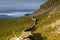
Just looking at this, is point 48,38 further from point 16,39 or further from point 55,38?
point 16,39

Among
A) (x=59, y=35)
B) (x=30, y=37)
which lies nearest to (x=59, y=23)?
(x=59, y=35)

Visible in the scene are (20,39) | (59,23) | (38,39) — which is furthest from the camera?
(59,23)

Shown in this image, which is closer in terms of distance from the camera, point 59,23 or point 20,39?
point 20,39

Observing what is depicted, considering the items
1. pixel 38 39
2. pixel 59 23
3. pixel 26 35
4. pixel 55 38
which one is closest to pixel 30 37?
pixel 26 35

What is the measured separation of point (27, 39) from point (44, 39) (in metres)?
17.0

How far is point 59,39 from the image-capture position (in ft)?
260

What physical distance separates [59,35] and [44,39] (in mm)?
5320

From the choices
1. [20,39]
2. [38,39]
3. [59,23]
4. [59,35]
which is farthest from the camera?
[59,23]

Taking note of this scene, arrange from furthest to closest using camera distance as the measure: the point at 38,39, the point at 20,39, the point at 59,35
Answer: the point at 59,35 < the point at 38,39 < the point at 20,39

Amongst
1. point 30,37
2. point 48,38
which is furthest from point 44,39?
point 30,37

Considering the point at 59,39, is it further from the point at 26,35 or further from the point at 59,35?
the point at 26,35

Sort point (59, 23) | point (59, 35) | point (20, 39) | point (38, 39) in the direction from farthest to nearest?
1. point (59, 23)
2. point (59, 35)
3. point (38, 39)
4. point (20, 39)

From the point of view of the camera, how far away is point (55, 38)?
82.6m

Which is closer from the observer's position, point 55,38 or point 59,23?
point 55,38
